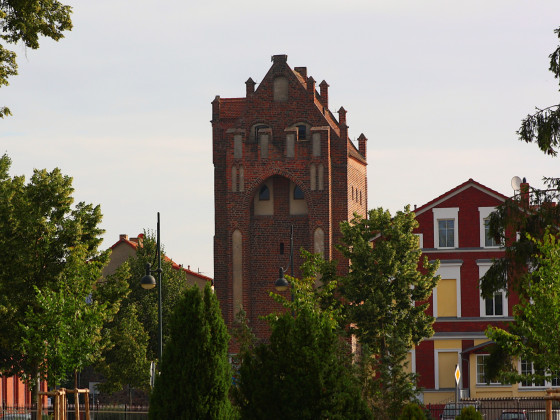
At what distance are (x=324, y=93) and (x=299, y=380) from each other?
56.5 metres

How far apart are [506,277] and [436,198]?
33215mm

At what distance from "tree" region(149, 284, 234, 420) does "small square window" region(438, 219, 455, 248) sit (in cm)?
3831

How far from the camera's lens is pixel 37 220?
38.5m

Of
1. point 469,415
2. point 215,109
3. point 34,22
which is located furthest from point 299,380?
point 215,109

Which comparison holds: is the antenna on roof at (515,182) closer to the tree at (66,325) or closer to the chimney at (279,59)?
the chimney at (279,59)

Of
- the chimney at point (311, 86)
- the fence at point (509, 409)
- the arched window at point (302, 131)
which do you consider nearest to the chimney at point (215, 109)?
the arched window at point (302, 131)

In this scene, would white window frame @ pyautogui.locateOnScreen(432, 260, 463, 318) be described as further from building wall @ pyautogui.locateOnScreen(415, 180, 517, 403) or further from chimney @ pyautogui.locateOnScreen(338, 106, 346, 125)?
chimney @ pyautogui.locateOnScreen(338, 106, 346, 125)

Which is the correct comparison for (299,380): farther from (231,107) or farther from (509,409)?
(231,107)

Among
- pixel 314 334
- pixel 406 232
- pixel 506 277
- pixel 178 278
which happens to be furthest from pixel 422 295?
pixel 314 334

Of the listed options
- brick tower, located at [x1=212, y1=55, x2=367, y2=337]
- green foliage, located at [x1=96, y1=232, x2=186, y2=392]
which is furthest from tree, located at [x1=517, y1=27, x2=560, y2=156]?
brick tower, located at [x1=212, y1=55, x2=367, y2=337]

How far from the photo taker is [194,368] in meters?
19.6

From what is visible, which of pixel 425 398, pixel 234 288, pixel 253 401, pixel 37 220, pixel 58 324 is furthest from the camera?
pixel 234 288

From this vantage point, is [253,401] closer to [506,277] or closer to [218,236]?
[506,277]

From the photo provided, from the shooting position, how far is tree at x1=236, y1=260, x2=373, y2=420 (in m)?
18.7
